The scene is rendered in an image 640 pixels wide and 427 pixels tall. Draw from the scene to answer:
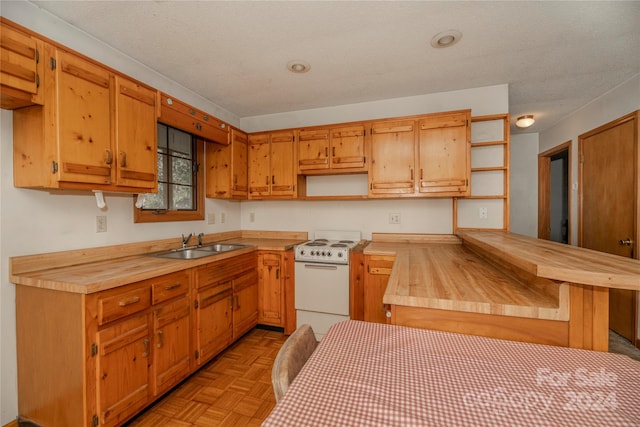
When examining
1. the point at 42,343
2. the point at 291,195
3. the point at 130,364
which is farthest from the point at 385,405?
the point at 291,195

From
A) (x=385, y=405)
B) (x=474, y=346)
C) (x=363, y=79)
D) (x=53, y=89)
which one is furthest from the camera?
(x=363, y=79)

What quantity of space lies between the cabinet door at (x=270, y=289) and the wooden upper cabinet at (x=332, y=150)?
40.0 inches

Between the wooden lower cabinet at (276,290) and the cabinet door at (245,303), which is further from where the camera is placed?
the wooden lower cabinet at (276,290)

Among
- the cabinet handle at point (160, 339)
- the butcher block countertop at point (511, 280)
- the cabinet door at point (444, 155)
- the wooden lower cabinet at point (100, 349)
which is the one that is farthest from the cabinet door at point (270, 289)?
the cabinet door at point (444, 155)

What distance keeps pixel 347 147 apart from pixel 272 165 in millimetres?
884

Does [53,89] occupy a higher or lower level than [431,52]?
lower

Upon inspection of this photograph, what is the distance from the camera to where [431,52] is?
6.80ft

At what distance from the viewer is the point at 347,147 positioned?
2.85 meters

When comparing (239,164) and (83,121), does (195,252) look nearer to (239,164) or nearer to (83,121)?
(239,164)

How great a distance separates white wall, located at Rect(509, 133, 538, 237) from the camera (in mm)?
4320

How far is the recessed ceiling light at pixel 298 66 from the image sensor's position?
2219 millimetres

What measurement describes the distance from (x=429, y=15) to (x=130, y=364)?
9.02ft

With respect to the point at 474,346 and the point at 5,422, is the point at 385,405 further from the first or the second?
the point at 5,422

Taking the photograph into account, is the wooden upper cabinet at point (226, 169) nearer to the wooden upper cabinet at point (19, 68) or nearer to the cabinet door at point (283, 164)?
the cabinet door at point (283, 164)
